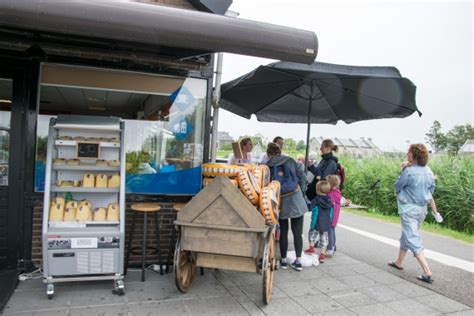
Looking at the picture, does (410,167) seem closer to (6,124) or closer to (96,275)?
(96,275)

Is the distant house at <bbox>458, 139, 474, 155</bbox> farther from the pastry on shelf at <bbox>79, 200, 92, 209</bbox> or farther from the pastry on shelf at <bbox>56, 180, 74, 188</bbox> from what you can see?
the pastry on shelf at <bbox>56, 180, 74, 188</bbox>

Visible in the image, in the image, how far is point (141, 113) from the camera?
482 cm

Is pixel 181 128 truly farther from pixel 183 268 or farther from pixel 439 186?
pixel 439 186

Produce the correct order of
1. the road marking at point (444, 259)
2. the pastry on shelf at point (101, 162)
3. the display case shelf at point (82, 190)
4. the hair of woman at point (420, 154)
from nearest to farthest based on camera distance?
the display case shelf at point (82, 190) → the pastry on shelf at point (101, 162) → the hair of woman at point (420, 154) → the road marking at point (444, 259)

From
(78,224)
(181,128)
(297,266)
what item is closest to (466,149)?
(297,266)

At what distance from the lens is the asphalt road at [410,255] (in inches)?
187

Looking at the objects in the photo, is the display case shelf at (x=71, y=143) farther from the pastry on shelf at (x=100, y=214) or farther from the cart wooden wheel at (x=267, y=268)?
the cart wooden wheel at (x=267, y=268)

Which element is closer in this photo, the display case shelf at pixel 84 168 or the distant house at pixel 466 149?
the display case shelf at pixel 84 168

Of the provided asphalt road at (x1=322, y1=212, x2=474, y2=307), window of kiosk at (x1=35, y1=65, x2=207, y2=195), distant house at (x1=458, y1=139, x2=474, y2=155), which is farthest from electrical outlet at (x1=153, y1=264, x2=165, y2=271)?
distant house at (x1=458, y1=139, x2=474, y2=155)

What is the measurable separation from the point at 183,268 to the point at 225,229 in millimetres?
826

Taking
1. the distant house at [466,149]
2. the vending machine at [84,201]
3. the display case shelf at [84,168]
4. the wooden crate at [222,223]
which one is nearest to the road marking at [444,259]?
the wooden crate at [222,223]

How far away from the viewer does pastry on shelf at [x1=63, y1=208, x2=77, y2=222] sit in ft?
13.1

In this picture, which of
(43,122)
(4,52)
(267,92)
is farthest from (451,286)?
(4,52)

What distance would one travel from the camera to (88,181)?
165 inches
